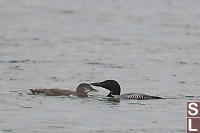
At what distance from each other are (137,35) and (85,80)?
9005 mm

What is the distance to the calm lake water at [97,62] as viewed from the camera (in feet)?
51.9

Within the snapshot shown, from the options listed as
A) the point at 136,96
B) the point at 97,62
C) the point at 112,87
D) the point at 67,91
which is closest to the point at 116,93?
the point at 112,87

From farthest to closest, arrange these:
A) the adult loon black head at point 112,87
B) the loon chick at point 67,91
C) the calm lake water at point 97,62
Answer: the adult loon black head at point 112,87, the loon chick at point 67,91, the calm lake water at point 97,62

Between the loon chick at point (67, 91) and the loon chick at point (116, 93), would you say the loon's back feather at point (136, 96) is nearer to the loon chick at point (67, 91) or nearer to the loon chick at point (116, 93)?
the loon chick at point (116, 93)

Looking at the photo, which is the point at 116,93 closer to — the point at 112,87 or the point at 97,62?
the point at 112,87

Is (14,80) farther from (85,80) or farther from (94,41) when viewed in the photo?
(94,41)

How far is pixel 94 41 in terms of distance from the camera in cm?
2722

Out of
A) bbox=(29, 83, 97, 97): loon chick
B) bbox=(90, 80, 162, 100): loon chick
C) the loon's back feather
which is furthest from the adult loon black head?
bbox=(29, 83, 97, 97): loon chick

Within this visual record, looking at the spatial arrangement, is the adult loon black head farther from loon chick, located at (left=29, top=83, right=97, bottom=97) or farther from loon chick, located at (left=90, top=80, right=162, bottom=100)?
loon chick, located at (left=29, top=83, right=97, bottom=97)

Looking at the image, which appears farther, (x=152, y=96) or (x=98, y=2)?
(x=98, y=2)

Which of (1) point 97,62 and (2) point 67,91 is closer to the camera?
(2) point 67,91

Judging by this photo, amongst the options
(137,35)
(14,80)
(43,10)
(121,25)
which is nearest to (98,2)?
(43,10)

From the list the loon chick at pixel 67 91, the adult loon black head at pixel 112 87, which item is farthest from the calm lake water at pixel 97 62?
the adult loon black head at pixel 112 87

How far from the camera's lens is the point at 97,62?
23.0 meters
